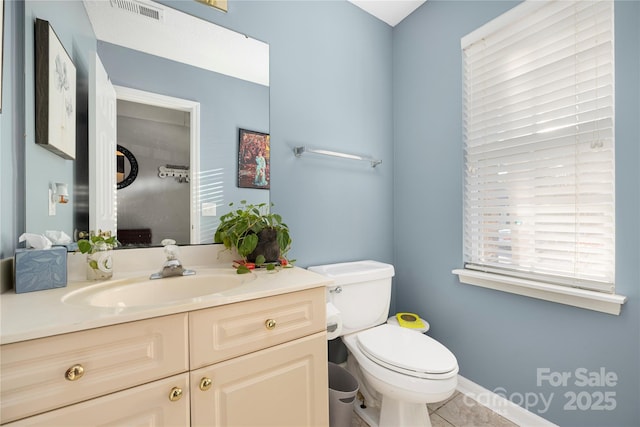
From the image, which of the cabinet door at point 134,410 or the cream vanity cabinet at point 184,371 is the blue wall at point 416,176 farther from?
the cabinet door at point 134,410

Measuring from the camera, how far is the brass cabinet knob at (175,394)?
0.74 metres

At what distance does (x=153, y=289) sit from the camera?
3.36 ft

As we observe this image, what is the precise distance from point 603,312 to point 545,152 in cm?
72

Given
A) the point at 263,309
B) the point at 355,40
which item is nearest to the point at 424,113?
the point at 355,40

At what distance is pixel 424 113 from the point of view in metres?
1.84

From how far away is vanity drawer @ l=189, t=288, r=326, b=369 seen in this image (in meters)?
0.79

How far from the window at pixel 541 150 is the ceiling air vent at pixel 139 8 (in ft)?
5.27

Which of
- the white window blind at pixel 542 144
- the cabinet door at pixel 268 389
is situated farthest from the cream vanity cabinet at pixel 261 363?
the white window blind at pixel 542 144

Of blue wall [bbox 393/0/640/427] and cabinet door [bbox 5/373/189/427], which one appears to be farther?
blue wall [bbox 393/0/640/427]

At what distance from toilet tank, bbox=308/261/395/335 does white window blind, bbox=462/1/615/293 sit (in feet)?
1.72

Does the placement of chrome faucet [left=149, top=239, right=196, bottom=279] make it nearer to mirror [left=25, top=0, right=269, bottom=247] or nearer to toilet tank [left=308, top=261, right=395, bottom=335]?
mirror [left=25, top=0, right=269, bottom=247]

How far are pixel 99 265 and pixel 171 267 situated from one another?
24cm

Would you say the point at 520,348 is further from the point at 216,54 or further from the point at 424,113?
the point at 216,54

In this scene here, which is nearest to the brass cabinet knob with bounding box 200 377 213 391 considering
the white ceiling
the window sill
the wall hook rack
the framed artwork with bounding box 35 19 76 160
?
the framed artwork with bounding box 35 19 76 160
